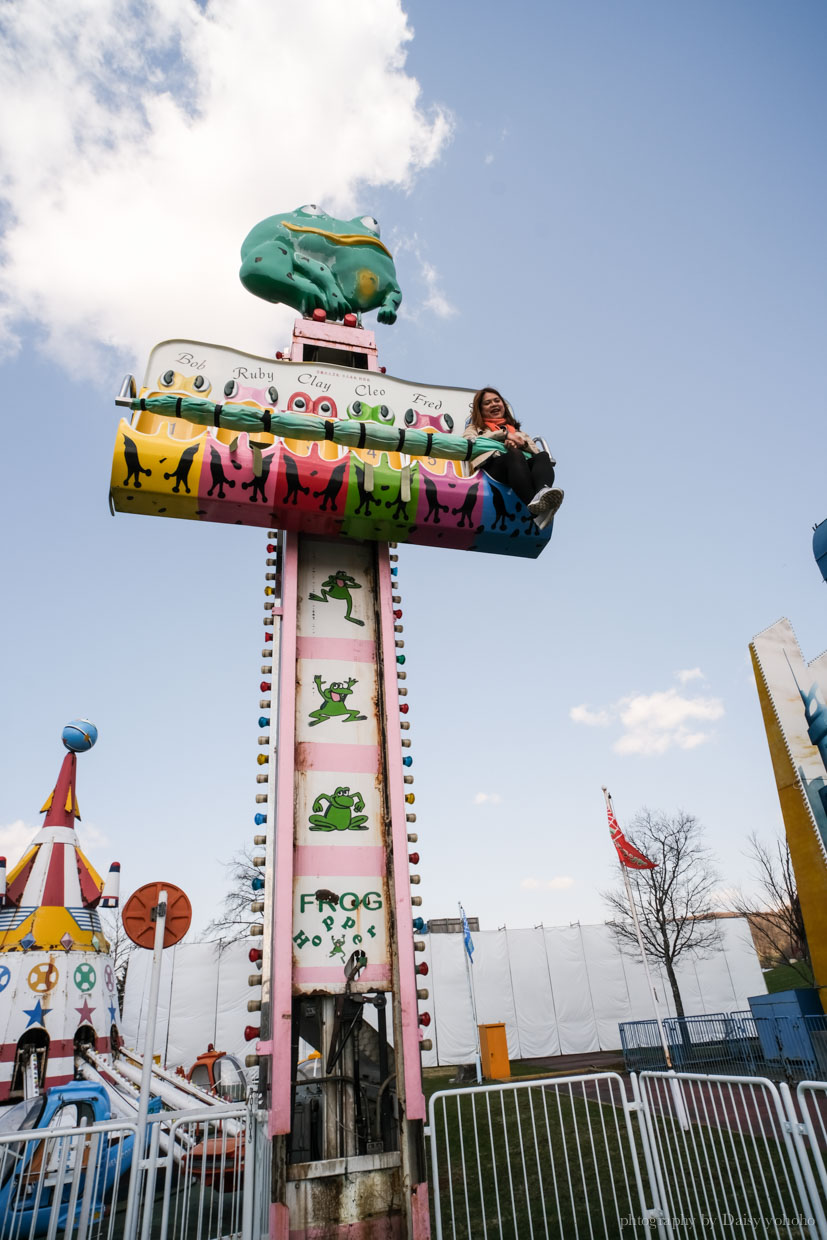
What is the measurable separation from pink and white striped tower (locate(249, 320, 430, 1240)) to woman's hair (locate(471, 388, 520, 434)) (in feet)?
7.13

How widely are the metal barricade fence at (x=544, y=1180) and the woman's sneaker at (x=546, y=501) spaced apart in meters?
5.02

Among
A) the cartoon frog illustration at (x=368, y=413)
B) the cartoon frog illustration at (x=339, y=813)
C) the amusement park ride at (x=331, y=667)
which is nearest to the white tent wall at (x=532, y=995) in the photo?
the amusement park ride at (x=331, y=667)

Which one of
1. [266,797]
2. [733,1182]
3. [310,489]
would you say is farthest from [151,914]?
[733,1182]

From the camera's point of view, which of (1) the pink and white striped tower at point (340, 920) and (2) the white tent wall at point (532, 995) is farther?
(2) the white tent wall at point (532, 995)

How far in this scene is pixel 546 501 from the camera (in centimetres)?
728

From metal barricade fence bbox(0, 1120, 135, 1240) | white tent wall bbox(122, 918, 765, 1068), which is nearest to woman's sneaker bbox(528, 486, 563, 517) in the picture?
metal barricade fence bbox(0, 1120, 135, 1240)

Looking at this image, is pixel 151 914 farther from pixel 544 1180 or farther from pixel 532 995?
pixel 532 995

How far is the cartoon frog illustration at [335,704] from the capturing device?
6.71m

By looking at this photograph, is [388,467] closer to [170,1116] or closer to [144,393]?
[144,393]

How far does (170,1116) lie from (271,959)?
1803mm

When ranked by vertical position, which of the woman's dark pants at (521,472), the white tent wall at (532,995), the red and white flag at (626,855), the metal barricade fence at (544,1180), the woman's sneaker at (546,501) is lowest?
the metal barricade fence at (544,1180)

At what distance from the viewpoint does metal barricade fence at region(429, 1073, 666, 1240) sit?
5.26 meters

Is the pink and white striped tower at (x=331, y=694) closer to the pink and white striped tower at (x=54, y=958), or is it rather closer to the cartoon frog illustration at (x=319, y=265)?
the cartoon frog illustration at (x=319, y=265)

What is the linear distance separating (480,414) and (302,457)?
239cm
